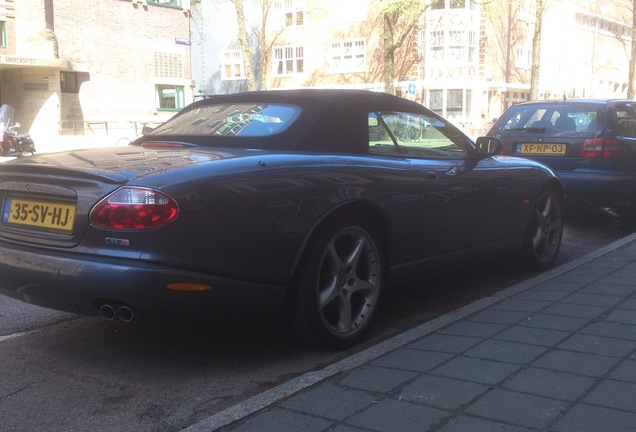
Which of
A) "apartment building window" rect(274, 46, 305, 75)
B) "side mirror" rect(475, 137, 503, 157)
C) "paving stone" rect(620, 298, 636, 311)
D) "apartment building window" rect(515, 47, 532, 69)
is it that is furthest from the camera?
"apartment building window" rect(274, 46, 305, 75)

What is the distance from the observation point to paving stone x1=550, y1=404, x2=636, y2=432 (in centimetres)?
276

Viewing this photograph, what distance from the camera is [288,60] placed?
47406 mm

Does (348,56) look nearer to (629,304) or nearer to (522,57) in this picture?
(522,57)

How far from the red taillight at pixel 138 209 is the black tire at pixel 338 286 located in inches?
33.3

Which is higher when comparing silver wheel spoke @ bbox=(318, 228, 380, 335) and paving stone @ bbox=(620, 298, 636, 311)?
silver wheel spoke @ bbox=(318, 228, 380, 335)

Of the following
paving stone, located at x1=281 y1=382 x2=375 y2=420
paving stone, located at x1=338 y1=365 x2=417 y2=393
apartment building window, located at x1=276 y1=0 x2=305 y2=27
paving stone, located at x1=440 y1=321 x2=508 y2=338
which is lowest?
paving stone, located at x1=281 y1=382 x2=375 y2=420

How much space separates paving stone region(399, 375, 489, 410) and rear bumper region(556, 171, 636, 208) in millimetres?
5449

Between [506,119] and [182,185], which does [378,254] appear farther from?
[506,119]

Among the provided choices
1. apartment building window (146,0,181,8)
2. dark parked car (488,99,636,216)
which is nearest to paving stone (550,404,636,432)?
dark parked car (488,99,636,216)

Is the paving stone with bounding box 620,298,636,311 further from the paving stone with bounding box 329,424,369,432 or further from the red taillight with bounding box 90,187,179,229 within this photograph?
the red taillight with bounding box 90,187,179,229

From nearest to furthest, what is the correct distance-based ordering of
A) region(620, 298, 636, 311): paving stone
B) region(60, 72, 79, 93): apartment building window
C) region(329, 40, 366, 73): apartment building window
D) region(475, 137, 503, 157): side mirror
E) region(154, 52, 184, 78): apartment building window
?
region(620, 298, 636, 311): paving stone, region(475, 137, 503, 157): side mirror, region(60, 72, 79, 93): apartment building window, region(154, 52, 184, 78): apartment building window, region(329, 40, 366, 73): apartment building window

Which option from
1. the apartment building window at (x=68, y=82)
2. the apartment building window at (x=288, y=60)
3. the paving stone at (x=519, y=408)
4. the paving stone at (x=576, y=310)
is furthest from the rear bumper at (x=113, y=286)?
the apartment building window at (x=288, y=60)

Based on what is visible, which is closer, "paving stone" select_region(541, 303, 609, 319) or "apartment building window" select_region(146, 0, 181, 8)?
"paving stone" select_region(541, 303, 609, 319)

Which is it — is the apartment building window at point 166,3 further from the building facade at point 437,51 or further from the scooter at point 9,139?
the scooter at point 9,139
